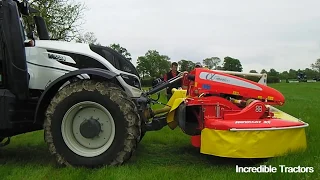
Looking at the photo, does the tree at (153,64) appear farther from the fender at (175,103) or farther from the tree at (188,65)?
the fender at (175,103)

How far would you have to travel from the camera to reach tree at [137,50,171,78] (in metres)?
76.9

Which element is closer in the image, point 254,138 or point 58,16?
point 254,138

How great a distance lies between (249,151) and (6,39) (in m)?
3.50

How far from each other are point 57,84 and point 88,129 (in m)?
0.72

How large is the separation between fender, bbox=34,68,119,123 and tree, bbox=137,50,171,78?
231 feet

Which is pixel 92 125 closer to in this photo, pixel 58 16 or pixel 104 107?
pixel 104 107

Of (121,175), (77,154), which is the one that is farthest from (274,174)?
(77,154)

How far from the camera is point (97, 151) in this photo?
502cm

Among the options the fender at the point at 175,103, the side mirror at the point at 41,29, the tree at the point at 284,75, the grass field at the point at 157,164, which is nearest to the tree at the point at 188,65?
the fender at the point at 175,103

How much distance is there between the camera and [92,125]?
195 inches

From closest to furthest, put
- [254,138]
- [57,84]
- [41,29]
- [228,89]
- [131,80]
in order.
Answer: [254,138] < [57,84] < [228,89] < [131,80] < [41,29]

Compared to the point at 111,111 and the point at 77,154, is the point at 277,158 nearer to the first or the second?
the point at 111,111

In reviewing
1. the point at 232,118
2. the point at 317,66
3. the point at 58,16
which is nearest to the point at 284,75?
the point at 317,66

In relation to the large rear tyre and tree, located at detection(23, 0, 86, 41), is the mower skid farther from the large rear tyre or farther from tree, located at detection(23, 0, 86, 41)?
tree, located at detection(23, 0, 86, 41)
